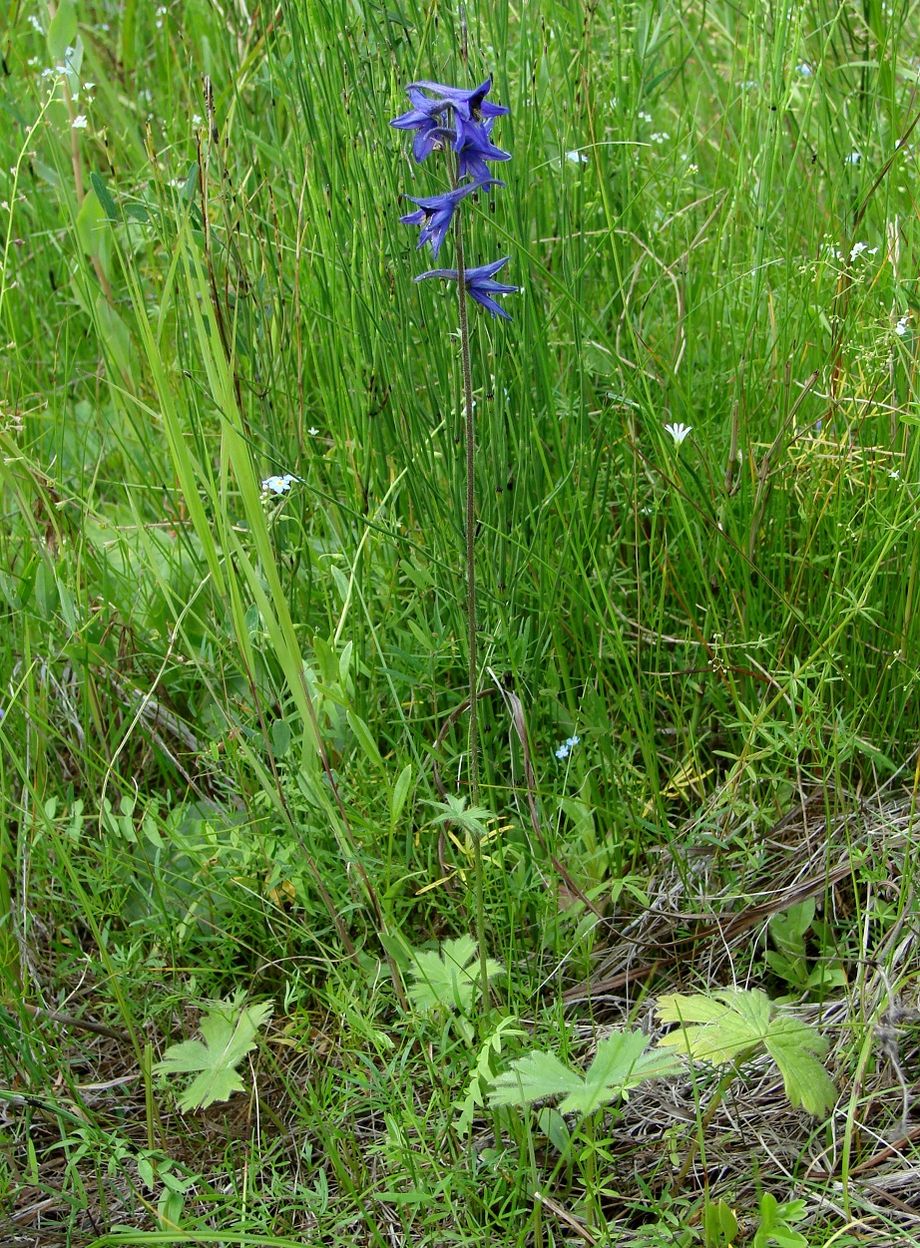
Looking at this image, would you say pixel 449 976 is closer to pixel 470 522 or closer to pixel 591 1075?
pixel 591 1075

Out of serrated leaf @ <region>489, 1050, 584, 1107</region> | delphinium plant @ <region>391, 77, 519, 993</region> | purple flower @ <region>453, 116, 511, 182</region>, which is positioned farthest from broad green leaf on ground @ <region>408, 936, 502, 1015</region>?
purple flower @ <region>453, 116, 511, 182</region>

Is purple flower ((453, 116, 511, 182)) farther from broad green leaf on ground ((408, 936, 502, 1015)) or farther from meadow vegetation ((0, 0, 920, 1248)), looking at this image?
broad green leaf on ground ((408, 936, 502, 1015))

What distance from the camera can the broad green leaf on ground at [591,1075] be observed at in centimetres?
133

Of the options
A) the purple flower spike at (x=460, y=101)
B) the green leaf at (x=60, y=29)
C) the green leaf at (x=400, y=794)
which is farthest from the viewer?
the green leaf at (x=60, y=29)

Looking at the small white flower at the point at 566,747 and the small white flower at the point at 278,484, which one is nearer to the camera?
the small white flower at the point at 566,747

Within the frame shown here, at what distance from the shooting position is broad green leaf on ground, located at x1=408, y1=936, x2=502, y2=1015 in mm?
1538

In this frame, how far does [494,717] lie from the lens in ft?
6.55

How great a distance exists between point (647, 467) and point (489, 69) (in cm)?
76

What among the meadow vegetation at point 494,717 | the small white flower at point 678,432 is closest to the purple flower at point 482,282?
the meadow vegetation at point 494,717

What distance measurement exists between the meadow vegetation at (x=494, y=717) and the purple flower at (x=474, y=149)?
0.42 meters

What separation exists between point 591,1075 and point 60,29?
2.15m

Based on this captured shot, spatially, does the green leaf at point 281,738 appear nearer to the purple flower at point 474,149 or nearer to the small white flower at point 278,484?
the small white flower at point 278,484

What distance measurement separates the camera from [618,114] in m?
2.22

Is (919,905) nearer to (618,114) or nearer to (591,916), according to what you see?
(591,916)
